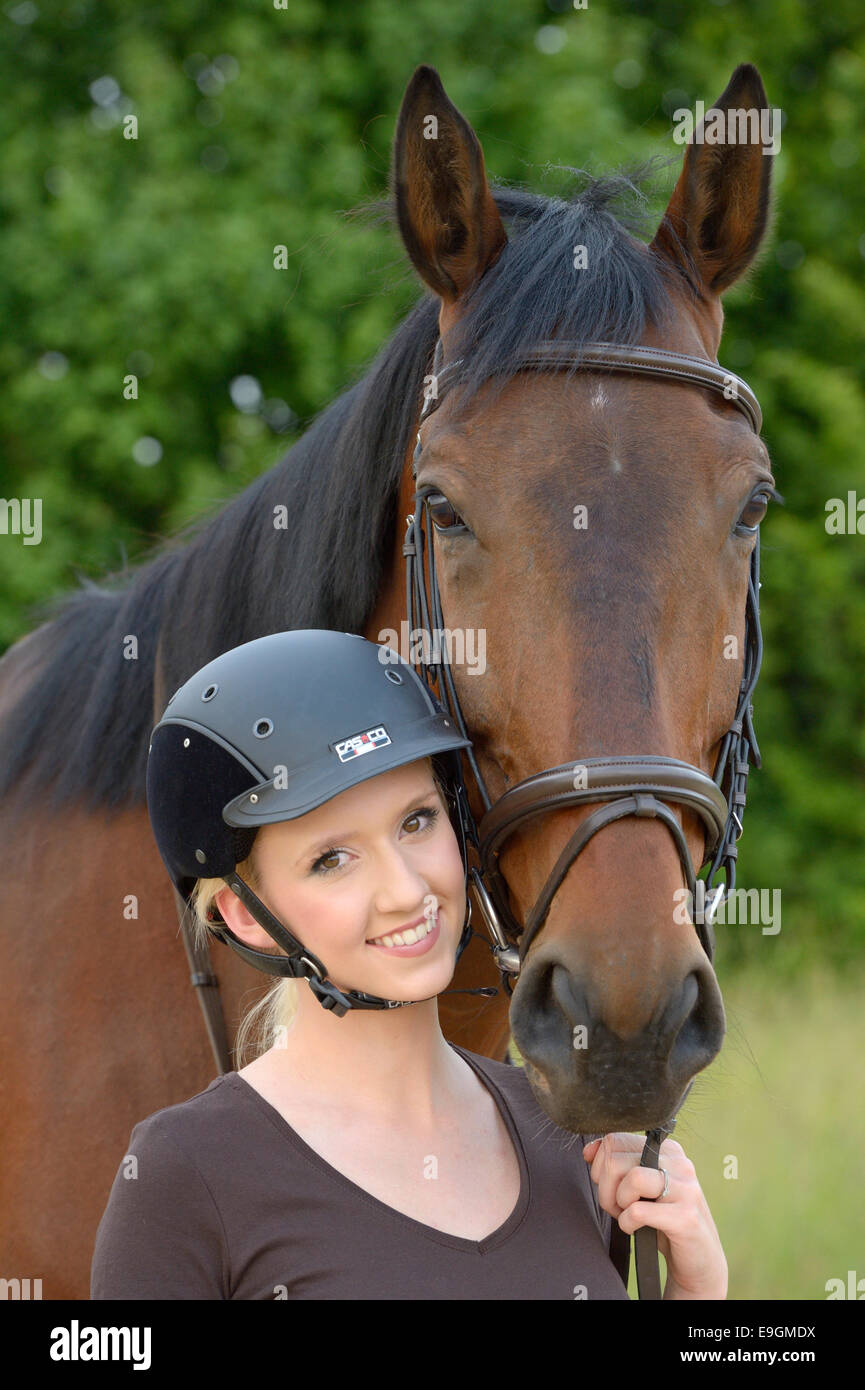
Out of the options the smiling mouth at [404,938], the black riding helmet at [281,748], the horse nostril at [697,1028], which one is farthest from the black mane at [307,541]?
the horse nostril at [697,1028]

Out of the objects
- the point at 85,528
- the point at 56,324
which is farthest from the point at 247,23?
the point at 85,528

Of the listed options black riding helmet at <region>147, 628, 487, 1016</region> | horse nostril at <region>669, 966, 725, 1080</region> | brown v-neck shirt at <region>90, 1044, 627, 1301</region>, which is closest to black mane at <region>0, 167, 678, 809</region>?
black riding helmet at <region>147, 628, 487, 1016</region>

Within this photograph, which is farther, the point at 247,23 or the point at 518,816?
the point at 247,23

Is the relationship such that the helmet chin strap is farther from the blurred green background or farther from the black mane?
the blurred green background

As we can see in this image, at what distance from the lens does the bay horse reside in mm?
1904

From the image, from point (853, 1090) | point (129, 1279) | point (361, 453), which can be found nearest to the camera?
point (129, 1279)

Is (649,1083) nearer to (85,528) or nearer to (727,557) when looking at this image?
(727,557)

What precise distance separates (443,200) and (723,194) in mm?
566

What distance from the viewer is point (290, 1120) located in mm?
1844

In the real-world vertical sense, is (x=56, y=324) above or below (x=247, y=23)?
below

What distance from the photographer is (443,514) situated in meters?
2.25

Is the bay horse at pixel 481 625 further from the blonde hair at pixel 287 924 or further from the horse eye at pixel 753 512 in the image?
the blonde hair at pixel 287 924

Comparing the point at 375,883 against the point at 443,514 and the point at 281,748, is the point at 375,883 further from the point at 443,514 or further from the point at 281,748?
the point at 443,514

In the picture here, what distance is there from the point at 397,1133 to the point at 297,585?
126 cm
